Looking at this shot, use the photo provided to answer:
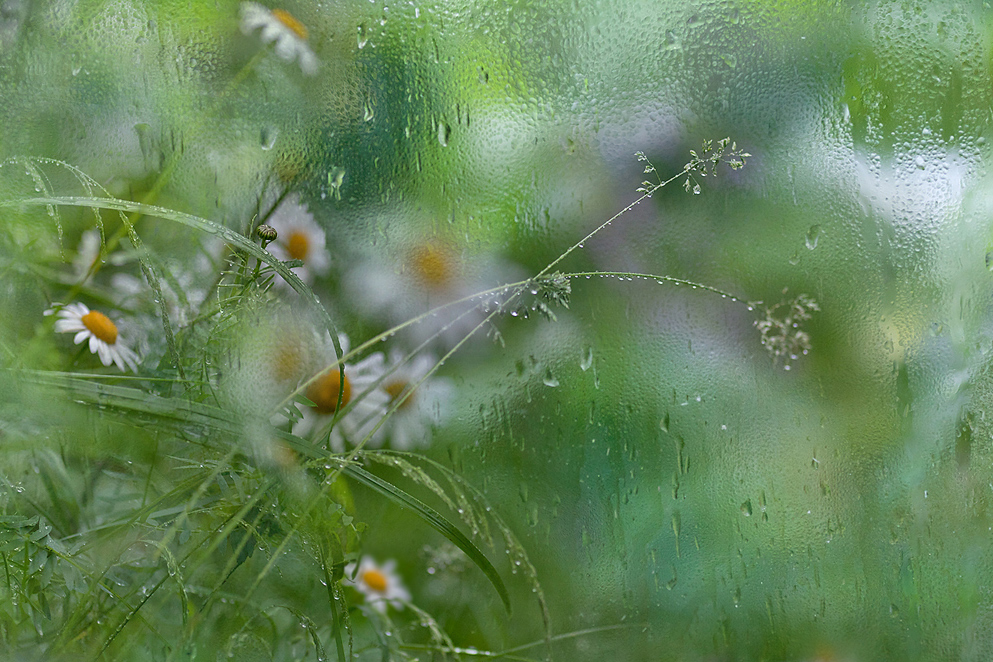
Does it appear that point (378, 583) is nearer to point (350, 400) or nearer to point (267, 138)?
point (350, 400)

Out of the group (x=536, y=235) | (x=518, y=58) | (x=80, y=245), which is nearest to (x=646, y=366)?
(x=536, y=235)

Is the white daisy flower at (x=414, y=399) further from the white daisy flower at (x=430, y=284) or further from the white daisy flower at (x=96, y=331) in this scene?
the white daisy flower at (x=96, y=331)

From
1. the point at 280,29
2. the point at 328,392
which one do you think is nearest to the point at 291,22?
the point at 280,29

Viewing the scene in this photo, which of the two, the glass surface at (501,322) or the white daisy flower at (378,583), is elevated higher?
the glass surface at (501,322)

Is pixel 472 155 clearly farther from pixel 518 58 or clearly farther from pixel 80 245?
pixel 80 245

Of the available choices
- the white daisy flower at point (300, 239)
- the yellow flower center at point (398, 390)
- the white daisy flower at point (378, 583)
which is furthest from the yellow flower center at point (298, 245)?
the white daisy flower at point (378, 583)

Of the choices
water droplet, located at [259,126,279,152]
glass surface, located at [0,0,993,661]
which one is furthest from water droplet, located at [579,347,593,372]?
water droplet, located at [259,126,279,152]

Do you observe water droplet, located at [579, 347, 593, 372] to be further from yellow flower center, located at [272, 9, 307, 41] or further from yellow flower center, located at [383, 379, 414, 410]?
yellow flower center, located at [272, 9, 307, 41]
